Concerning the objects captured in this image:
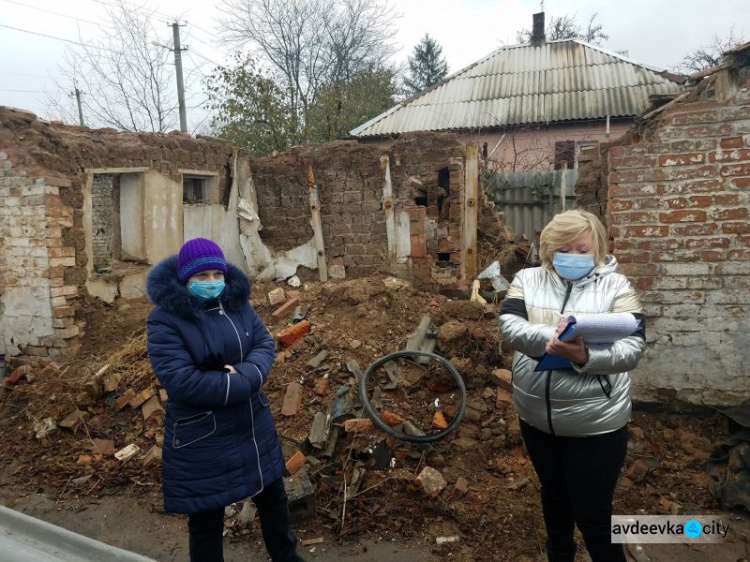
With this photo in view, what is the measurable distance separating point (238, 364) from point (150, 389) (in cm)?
280

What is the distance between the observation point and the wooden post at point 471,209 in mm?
6203

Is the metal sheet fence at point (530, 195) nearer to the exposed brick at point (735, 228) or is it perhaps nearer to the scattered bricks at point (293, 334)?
the scattered bricks at point (293, 334)

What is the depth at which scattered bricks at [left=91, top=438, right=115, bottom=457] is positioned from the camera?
13.8 feet

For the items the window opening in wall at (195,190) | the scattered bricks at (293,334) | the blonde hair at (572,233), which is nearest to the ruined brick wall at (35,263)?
the window opening in wall at (195,190)

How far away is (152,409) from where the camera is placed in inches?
177

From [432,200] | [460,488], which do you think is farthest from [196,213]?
[460,488]

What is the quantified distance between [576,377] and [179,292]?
5.72 ft

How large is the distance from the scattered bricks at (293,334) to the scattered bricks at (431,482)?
2101 mm

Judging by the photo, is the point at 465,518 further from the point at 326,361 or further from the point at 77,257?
the point at 77,257

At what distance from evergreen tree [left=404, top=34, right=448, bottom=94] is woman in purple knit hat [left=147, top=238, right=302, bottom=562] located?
92.1 feet

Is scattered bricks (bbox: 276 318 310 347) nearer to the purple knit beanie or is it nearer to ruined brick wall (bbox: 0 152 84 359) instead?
ruined brick wall (bbox: 0 152 84 359)

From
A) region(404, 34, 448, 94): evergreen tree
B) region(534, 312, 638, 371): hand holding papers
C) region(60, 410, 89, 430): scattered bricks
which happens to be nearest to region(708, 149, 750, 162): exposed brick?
region(534, 312, 638, 371): hand holding papers

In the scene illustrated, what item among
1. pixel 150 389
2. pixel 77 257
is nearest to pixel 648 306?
Result: pixel 150 389

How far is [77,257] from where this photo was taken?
18.5 feet
